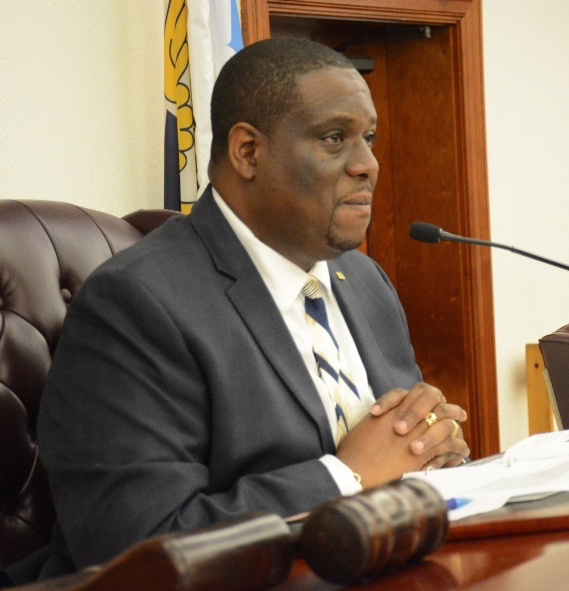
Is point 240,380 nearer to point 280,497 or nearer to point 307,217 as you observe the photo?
point 280,497

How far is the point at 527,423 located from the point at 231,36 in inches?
96.5

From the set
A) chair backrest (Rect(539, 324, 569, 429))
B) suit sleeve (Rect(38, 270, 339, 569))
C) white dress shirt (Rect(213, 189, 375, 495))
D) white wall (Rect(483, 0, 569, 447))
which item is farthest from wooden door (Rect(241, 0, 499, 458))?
suit sleeve (Rect(38, 270, 339, 569))

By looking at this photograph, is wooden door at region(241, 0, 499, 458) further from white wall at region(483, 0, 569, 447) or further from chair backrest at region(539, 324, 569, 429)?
chair backrest at region(539, 324, 569, 429)

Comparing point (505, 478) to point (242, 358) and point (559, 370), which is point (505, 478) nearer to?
point (242, 358)

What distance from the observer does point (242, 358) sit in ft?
5.25

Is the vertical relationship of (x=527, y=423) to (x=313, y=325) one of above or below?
below

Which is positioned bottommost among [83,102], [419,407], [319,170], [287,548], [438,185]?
[419,407]

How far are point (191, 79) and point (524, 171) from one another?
82.4 inches

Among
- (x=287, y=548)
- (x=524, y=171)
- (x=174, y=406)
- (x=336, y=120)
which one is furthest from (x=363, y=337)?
(x=524, y=171)

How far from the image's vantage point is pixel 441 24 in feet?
13.3

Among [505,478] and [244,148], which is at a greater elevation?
[244,148]

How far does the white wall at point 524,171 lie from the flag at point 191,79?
173 cm

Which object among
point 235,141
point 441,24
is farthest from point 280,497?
point 441,24

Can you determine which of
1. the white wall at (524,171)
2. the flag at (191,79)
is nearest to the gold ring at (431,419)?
the flag at (191,79)
